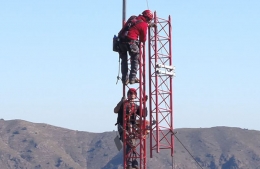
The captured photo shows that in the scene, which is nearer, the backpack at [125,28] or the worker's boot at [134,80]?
the backpack at [125,28]

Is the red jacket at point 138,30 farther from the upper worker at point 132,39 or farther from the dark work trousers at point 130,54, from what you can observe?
the dark work trousers at point 130,54

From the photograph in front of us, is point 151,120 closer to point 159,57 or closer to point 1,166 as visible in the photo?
point 159,57

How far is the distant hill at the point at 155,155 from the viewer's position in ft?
585

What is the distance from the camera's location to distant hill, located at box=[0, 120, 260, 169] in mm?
178250

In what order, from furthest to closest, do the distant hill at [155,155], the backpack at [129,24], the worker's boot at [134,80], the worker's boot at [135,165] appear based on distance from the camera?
the distant hill at [155,155]
the worker's boot at [135,165]
the worker's boot at [134,80]
the backpack at [129,24]

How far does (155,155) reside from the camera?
170 metres

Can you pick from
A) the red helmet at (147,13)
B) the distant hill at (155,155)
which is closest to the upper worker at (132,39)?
the red helmet at (147,13)

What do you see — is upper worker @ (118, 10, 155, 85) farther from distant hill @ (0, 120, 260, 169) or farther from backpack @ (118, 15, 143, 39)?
distant hill @ (0, 120, 260, 169)

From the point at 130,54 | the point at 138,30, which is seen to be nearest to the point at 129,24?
the point at 138,30

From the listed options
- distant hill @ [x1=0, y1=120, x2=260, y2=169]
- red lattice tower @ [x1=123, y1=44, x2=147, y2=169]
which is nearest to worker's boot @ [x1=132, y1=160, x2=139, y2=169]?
red lattice tower @ [x1=123, y1=44, x2=147, y2=169]

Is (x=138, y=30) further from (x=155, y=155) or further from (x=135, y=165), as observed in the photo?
(x=155, y=155)

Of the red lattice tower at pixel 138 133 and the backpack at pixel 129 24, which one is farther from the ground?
the backpack at pixel 129 24

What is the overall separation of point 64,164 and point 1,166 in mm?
13055

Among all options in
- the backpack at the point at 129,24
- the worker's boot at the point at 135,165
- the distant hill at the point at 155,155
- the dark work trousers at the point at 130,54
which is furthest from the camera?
the distant hill at the point at 155,155
